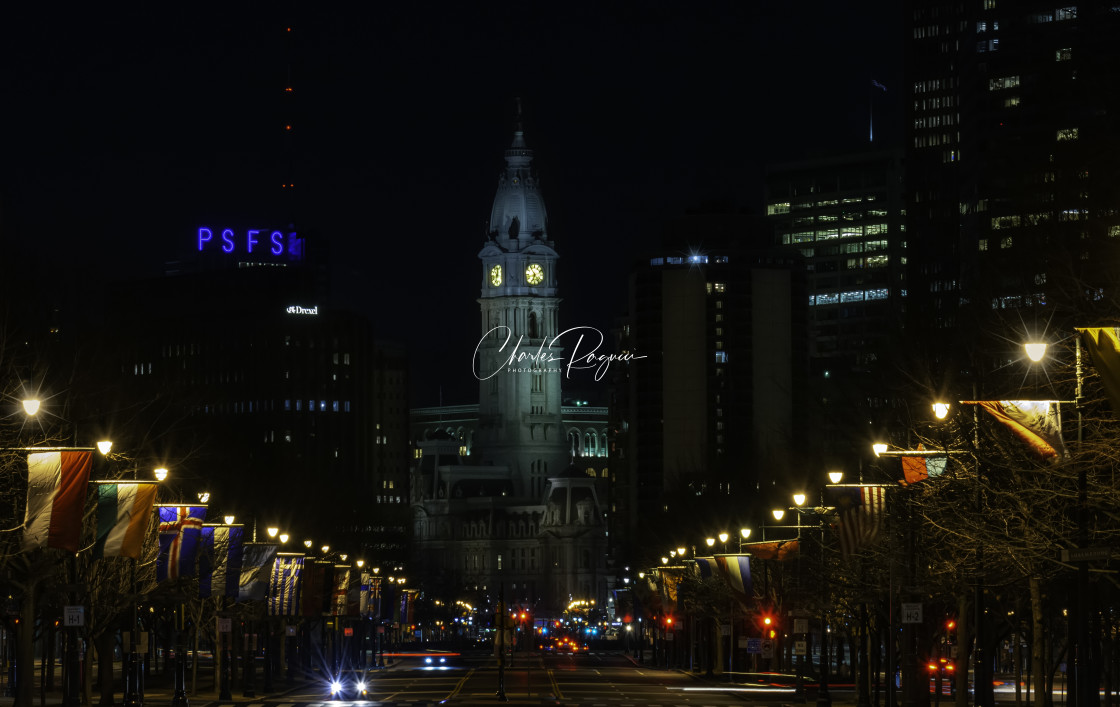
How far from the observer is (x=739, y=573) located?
273 ft

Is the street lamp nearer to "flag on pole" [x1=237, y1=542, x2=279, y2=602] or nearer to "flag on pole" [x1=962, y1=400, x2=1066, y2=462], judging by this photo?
"flag on pole" [x1=962, y1=400, x2=1066, y2=462]

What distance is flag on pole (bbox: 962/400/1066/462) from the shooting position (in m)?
37.6

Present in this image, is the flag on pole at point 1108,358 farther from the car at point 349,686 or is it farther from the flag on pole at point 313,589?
the flag on pole at point 313,589

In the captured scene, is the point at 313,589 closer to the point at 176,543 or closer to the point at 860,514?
the point at 176,543

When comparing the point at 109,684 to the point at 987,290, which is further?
the point at 987,290

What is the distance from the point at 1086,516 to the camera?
37.1 meters

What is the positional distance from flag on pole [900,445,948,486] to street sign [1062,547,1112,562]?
11.7 meters

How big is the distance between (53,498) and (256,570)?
2974cm

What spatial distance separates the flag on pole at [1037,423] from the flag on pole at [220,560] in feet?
104

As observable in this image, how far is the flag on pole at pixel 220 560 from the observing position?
63.2 meters

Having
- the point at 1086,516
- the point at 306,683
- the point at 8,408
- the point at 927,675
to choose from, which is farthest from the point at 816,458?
the point at 1086,516

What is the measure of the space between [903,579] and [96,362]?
49.8 meters

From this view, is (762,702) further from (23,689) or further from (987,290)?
(23,689)

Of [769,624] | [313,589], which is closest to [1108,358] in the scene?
[313,589]
